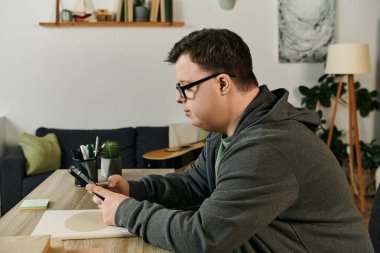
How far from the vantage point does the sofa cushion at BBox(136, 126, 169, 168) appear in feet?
12.1

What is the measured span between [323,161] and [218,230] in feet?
1.03

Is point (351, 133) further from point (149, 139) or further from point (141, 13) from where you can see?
point (141, 13)

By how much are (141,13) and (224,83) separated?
9.18 ft

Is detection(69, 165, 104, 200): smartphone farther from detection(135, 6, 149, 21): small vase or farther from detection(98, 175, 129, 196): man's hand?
detection(135, 6, 149, 21): small vase

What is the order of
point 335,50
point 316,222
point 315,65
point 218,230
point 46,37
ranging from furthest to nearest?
point 315,65 → point 46,37 → point 335,50 → point 316,222 → point 218,230

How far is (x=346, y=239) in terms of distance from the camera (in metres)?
1.09

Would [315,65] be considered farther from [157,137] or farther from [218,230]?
[218,230]

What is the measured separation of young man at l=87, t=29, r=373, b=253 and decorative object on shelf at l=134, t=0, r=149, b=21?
270 centimetres

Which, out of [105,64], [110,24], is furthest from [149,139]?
[110,24]

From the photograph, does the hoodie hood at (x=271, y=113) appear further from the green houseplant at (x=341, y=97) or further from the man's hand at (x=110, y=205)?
the green houseplant at (x=341, y=97)

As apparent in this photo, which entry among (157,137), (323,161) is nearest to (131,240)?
(323,161)

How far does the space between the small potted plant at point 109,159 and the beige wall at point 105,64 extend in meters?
2.32

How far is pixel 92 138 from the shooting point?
12.2 ft

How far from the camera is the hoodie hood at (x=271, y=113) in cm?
109
